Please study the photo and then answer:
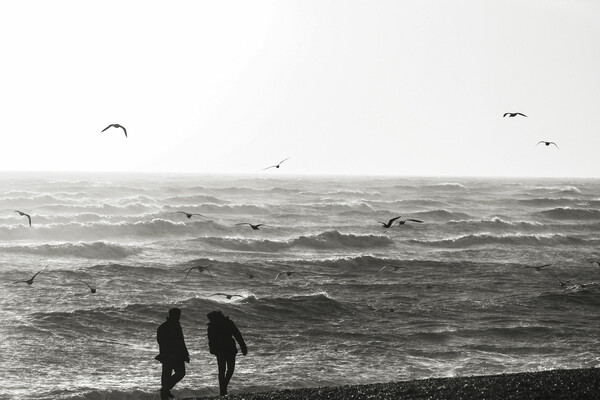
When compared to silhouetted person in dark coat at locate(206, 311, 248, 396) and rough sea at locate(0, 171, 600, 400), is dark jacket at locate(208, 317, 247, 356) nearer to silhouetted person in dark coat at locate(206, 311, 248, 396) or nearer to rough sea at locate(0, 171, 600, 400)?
silhouetted person in dark coat at locate(206, 311, 248, 396)

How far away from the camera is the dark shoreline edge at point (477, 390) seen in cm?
1039

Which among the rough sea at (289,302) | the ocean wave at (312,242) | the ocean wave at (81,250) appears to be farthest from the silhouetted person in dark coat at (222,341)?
the ocean wave at (312,242)

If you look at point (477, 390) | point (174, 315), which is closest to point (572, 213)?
point (477, 390)

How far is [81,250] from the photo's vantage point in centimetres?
3484

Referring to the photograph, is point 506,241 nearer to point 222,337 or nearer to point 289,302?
point 289,302

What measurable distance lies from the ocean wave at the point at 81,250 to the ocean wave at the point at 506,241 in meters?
16.6

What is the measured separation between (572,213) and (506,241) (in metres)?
22.4

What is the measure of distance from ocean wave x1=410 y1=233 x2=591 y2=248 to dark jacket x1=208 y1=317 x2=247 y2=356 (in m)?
31.3

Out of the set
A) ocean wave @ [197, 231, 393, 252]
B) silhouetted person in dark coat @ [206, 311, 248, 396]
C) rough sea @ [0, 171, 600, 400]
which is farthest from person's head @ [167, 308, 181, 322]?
ocean wave @ [197, 231, 393, 252]

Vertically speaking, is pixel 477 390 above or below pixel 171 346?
below

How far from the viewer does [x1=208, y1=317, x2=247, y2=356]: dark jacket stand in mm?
11828

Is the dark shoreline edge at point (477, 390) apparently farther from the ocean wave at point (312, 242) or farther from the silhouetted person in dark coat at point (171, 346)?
the ocean wave at point (312, 242)

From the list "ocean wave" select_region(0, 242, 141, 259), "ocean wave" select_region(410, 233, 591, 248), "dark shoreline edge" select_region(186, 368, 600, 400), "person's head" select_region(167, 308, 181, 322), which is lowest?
"ocean wave" select_region(410, 233, 591, 248)

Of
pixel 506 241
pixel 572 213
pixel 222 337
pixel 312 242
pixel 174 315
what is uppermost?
pixel 174 315
